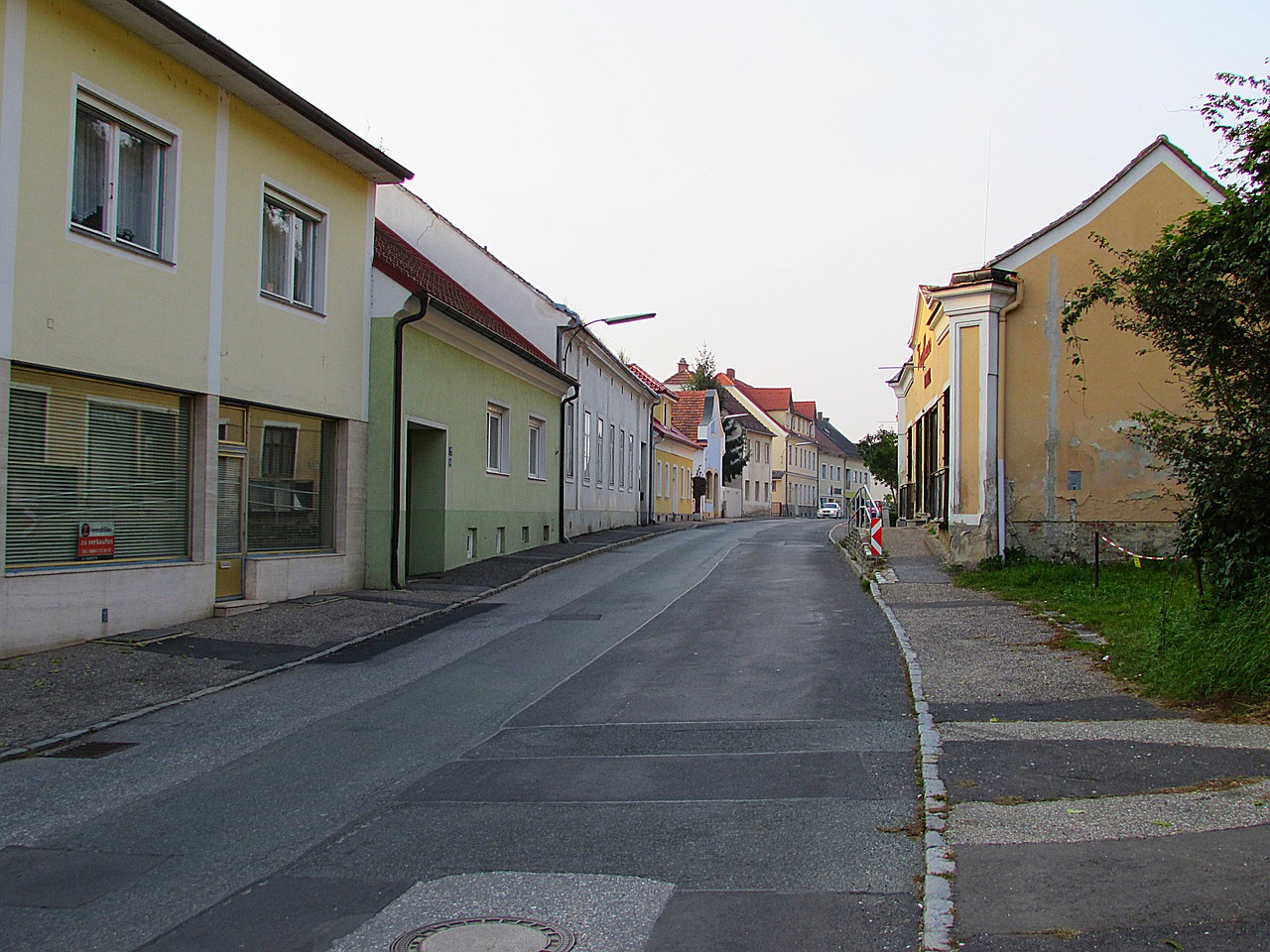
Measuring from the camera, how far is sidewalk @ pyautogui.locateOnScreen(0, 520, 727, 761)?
29.8ft

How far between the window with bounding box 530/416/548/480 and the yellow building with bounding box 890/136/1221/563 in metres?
11.7

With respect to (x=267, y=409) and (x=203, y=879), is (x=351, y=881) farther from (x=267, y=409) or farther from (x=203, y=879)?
(x=267, y=409)

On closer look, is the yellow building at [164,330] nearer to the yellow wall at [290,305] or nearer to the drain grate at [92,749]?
the yellow wall at [290,305]

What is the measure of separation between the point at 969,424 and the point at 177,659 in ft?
44.5

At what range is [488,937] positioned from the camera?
181 inches

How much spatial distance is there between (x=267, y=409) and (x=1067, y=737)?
11657 millimetres

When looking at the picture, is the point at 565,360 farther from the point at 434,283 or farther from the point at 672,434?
the point at 672,434

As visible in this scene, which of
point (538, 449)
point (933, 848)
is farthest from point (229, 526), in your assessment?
point (538, 449)

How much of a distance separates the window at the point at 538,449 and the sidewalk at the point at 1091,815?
1812 cm

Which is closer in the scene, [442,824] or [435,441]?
[442,824]

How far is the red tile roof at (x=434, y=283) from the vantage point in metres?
18.9

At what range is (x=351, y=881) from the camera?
537cm

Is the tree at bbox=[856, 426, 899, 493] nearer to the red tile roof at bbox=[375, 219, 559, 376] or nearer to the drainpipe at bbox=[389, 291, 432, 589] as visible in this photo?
the red tile roof at bbox=[375, 219, 559, 376]

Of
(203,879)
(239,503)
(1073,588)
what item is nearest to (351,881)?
(203,879)
